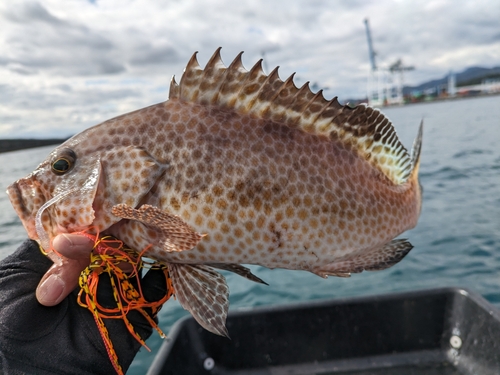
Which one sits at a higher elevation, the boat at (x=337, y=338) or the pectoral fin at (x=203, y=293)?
the pectoral fin at (x=203, y=293)

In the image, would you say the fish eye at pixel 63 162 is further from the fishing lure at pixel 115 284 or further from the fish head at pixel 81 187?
the fishing lure at pixel 115 284

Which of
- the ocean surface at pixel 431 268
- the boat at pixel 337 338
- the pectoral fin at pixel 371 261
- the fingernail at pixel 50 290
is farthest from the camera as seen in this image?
the ocean surface at pixel 431 268

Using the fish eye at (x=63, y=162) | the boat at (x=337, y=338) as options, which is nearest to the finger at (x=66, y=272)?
the fish eye at (x=63, y=162)

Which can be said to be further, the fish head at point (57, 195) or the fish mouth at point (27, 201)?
the fish mouth at point (27, 201)

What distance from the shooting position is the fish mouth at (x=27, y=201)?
A: 2.24 meters

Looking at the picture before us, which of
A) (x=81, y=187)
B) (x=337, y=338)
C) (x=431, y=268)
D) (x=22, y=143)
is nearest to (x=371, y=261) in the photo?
(x=81, y=187)

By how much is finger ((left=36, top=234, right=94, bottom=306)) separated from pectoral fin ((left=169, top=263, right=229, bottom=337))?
0.50 meters

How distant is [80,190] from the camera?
2154 millimetres

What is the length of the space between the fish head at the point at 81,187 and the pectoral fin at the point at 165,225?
18 cm

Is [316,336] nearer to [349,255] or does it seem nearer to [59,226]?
[349,255]

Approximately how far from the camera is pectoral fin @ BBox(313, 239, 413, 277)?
237cm

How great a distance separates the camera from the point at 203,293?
222cm

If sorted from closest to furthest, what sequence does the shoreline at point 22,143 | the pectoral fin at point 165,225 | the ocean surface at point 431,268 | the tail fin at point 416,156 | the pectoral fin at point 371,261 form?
1. the pectoral fin at point 165,225
2. the pectoral fin at point 371,261
3. the tail fin at point 416,156
4. the ocean surface at point 431,268
5. the shoreline at point 22,143

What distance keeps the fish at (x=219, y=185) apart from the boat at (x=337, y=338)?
2.79 m
